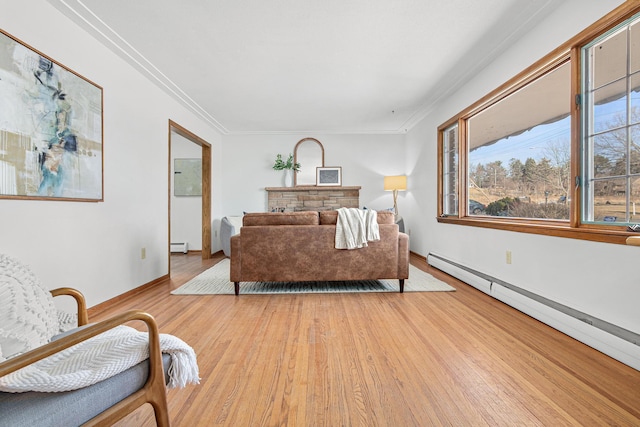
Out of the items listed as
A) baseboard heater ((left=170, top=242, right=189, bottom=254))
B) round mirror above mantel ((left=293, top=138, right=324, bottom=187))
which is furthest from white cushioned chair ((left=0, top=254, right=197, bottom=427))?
round mirror above mantel ((left=293, top=138, right=324, bottom=187))

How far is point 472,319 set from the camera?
2318mm

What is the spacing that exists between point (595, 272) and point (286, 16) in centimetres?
278

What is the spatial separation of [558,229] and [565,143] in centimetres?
72

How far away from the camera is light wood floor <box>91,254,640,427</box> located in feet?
4.13

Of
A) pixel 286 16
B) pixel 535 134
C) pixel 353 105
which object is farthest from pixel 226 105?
pixel 535 134

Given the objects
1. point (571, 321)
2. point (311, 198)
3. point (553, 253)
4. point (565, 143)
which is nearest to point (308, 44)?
point (565, 143)

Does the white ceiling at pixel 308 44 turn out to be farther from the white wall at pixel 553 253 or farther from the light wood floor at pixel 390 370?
the light wood floor at pixel 390 370

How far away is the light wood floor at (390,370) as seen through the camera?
126 centimetres

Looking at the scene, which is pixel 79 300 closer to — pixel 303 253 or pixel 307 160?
pixel 303 253

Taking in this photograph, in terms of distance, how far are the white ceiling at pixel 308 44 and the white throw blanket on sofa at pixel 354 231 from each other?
1.61 m

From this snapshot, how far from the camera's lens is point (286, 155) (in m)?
6.00

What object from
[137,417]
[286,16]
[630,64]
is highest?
[286,16]

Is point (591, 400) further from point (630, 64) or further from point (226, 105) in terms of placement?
point (226, 105)

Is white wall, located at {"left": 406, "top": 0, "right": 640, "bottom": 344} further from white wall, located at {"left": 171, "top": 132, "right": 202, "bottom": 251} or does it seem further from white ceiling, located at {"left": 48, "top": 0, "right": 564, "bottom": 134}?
white wall, located at {"left": 171, "top": 132, "right": 202, "bottom": 251}
